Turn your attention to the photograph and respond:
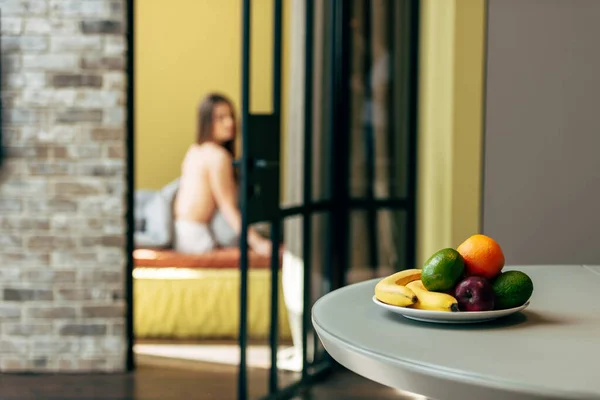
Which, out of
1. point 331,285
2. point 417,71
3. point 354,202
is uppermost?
point 417,71

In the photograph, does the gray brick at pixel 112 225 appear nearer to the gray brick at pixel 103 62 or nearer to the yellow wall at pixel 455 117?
the gray brick at pixel 103 62

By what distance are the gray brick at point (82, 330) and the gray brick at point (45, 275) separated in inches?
8.8

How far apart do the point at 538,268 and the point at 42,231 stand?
2.69 m

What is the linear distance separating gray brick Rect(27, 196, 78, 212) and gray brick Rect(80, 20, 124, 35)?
2.60ft

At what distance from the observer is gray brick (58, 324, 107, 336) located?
404 centimetres

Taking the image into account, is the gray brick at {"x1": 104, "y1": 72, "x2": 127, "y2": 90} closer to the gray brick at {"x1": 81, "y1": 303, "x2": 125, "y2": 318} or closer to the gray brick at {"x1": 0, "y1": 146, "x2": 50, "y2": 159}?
the gray brick at {"x1": 0, "y1": 146, "x2": 50, "y2": 159}

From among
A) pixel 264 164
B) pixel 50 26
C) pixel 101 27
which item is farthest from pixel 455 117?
pixel 50 26

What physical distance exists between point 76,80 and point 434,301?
3.04 meters

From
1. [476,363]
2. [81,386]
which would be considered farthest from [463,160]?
[476,363]

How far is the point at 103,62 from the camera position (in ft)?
13.2

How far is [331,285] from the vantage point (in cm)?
399

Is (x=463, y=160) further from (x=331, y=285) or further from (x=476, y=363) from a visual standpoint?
(x=476, y=363)

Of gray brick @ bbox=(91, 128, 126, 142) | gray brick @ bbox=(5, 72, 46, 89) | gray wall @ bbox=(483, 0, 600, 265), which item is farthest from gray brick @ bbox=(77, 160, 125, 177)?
gray wall @ bbox=(483, 0, 600, 265)

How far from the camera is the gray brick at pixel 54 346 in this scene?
404 cm
